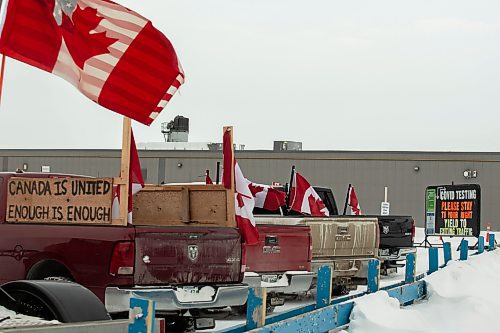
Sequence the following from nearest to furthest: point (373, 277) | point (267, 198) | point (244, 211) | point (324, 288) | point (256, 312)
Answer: point (256, 312) → point (324, 288) → point (244, 211) → point (373, 277) → point (267, 198)

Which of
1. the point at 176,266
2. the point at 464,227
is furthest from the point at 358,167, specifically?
the point at 176,266

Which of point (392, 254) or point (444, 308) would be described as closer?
point (444, 308)

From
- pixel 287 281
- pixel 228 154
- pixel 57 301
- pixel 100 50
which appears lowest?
pixel 287 281

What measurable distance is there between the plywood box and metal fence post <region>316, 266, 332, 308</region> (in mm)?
1891

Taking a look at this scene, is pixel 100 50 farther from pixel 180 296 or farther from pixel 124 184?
pixel 180 296

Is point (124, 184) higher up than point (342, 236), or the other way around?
point (124, 184)

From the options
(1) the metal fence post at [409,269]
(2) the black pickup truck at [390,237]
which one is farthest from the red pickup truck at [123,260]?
(2) the black pickup truck at [390,237]

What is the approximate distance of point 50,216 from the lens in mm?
7090

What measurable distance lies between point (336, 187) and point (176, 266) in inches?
1281

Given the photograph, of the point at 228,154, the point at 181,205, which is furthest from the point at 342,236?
the point at 228,154

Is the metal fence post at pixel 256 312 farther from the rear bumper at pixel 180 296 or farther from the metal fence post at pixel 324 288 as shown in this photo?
the metal fence post at pixel 324 288

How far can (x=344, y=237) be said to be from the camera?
38.3 feet

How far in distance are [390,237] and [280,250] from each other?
20.0 ft

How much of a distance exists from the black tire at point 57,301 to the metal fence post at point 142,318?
1.43ft
